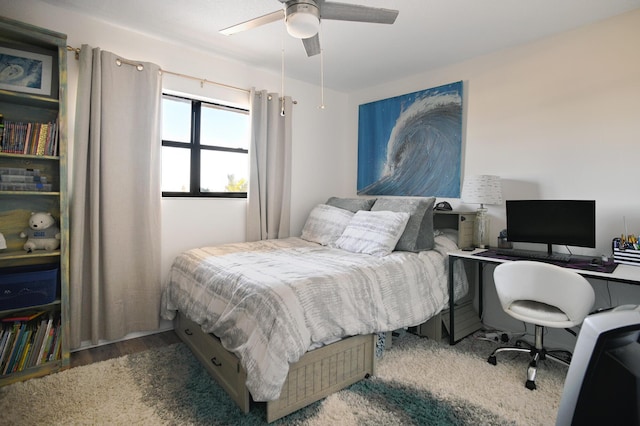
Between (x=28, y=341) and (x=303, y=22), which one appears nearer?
(x=303, y=22)

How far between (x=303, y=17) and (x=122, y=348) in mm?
2618

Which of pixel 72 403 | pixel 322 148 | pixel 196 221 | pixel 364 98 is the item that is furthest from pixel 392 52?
pixel 72 403

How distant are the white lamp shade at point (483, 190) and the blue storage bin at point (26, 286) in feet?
10.2

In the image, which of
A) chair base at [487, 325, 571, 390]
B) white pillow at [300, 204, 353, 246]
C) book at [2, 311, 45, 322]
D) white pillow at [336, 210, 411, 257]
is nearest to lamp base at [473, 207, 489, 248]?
white pillow at [336, 210, 411, 257]

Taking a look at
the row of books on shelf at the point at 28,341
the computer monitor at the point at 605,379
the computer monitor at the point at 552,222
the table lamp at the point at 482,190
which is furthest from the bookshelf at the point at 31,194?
the computer monitor at the point at 552,222

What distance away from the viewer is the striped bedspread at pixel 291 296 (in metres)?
1.66

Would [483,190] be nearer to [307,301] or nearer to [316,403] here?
[307,301]

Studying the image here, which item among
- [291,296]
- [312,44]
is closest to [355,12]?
[312,44]

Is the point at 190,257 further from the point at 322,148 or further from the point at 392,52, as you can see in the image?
the point at 392,52

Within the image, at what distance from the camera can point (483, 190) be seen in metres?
2.74

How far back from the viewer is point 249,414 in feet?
5.76

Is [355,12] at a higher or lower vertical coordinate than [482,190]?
higher

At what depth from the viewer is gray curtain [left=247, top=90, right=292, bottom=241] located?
10.9ft

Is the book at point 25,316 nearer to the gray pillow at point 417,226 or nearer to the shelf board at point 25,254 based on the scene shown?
the shelf board at point 25,254
